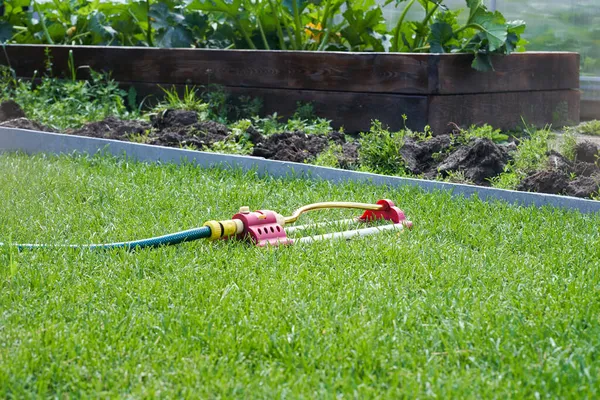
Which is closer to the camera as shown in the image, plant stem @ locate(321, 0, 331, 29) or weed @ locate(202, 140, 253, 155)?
weed @ locate(202, 140, 253, 155)

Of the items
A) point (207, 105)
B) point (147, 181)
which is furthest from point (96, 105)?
point (147, 181)

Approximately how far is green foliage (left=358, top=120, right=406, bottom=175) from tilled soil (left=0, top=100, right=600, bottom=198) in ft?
0.16

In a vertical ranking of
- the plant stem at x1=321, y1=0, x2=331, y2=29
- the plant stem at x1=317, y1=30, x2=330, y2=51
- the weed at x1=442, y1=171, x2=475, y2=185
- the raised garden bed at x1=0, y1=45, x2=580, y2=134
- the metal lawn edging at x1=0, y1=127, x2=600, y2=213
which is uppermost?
the plant stem at x1=321, y1=0, x2=331, y2=29

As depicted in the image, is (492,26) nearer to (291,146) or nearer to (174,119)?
(291,146)

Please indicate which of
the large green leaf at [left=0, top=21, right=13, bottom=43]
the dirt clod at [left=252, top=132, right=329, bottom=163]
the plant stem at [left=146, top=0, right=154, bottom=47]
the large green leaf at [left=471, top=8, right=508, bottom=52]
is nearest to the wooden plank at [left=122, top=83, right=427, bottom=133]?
the dirt clod at [left=252, top=132, right=329, bottom=163]

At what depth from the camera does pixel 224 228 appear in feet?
9.14

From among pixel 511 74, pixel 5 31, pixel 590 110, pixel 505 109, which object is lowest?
pixel 590 110

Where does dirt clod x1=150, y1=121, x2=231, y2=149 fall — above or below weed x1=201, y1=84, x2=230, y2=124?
below

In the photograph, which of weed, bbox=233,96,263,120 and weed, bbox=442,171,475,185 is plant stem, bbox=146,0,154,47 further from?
weed, bbox=442,171,475,185

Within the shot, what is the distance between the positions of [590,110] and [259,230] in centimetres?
498

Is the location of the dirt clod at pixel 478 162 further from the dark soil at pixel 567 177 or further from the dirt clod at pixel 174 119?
the dirt clod at pixel 174 119

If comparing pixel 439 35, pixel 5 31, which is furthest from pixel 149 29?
pixel 439 35

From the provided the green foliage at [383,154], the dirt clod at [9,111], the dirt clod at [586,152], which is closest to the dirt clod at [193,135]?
the green foliage at [383,154]

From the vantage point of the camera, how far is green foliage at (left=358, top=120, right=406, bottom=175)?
431 centimetres
